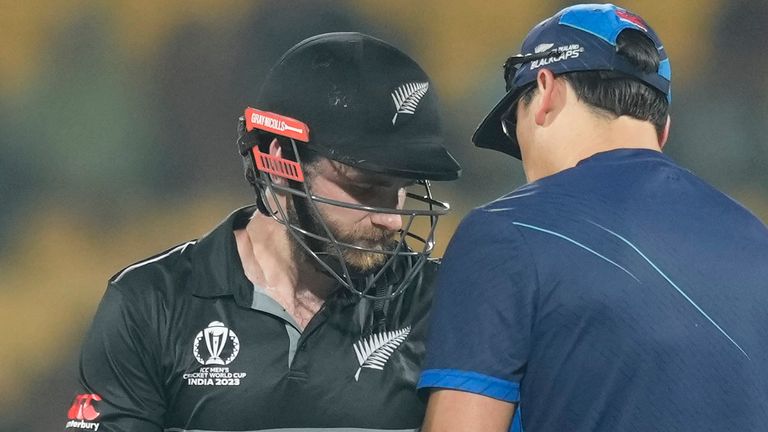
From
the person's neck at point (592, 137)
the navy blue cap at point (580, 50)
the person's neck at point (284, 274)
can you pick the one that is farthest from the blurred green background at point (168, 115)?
the person's neck at point (592, 137)

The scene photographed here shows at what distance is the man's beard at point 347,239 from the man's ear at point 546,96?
317mm

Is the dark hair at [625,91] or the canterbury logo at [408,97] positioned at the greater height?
the dark hair at [625,91]

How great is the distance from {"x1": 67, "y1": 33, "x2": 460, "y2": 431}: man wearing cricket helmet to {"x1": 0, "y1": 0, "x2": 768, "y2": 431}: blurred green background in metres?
1.72

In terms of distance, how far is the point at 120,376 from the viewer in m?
1.66

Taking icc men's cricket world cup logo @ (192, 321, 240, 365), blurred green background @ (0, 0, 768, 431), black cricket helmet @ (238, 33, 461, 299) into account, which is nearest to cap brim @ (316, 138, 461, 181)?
black cricket helmet @ (238, 33, 461, 299)

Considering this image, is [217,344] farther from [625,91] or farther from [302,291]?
[625,91]

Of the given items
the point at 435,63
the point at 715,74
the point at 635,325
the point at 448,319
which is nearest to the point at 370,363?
the point at 448,319

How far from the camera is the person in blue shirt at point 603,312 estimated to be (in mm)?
1324

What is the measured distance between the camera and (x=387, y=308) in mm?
1806

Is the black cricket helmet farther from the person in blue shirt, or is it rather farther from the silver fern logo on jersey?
the person in blue shirt

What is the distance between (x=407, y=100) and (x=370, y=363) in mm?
408

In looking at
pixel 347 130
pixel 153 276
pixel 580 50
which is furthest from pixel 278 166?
pixel 580 50

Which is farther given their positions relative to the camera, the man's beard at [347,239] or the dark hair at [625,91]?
the man's beard at [347,239]

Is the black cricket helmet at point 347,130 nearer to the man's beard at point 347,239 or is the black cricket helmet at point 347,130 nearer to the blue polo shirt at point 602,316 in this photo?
the man's beard at point 347,239
